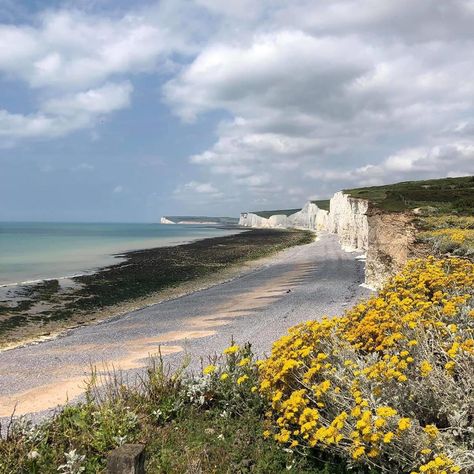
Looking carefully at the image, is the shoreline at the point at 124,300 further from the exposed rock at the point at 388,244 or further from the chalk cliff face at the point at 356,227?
the exposed rock at the point at 388,244

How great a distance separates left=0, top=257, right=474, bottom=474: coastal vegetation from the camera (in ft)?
14.4

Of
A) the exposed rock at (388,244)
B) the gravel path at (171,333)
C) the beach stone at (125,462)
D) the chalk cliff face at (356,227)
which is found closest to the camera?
the beach stone at (125,462)

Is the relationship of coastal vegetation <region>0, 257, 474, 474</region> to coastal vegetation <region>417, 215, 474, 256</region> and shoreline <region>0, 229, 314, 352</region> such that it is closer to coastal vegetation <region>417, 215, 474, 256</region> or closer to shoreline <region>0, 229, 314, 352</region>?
coastal vegetation <region>417, 215, 474, 256</region>

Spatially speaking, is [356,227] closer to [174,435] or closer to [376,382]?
[174,435]

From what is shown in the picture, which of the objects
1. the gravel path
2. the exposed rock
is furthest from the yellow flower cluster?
the exposed rock

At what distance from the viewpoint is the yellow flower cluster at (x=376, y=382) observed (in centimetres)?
428

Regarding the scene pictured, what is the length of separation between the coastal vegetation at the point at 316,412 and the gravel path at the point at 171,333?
2.35 m

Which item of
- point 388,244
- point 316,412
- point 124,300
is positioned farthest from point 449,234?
point 124,300

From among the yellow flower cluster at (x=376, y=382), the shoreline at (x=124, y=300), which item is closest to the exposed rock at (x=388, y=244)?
the yellow flower cluster at (x=376, y=382)

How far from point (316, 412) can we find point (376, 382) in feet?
2.68

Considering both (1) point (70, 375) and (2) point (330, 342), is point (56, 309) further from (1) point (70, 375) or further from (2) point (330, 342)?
(2) point (330, 342)

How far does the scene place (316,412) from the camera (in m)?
4.74

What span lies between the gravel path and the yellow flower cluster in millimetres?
3464

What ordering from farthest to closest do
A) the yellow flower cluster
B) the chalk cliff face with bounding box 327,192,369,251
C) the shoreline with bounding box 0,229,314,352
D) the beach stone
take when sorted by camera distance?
the chalk cliff face with bounding box 327,192,369,251 < the shoreline with bounding box 0,229,314,352 < the yellow flower cluster < the beach stone
